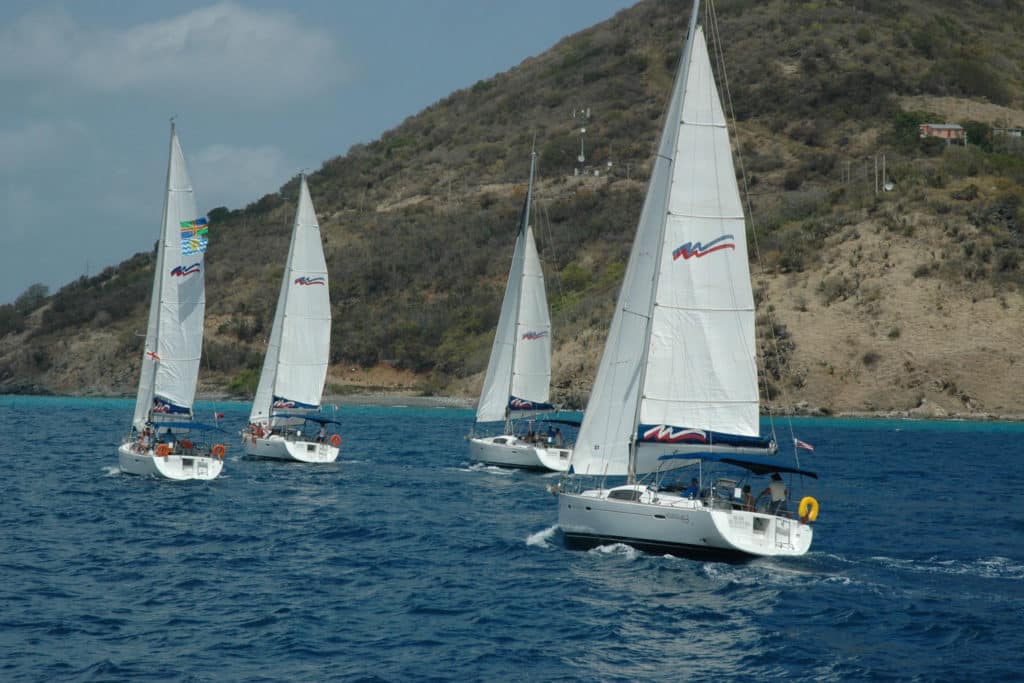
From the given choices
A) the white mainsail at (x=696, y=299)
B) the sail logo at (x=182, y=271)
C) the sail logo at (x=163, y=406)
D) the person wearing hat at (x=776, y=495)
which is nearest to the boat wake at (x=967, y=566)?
the person wearing hat at (x=776, y=495)

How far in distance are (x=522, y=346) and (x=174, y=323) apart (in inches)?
615

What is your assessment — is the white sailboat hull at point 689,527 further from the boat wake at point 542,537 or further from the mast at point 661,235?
the boat wake at point 542,537

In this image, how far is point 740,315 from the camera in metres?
27.6

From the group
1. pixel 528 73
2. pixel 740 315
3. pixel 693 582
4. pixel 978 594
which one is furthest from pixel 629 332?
pixel 528 73

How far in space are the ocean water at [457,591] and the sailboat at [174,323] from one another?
102 inches

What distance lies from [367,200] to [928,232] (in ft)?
261

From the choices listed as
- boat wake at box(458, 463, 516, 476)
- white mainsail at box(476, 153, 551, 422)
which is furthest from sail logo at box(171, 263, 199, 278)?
white mainsail at box(476, 153, 551, 422)

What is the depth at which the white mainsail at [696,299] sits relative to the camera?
27.5 m

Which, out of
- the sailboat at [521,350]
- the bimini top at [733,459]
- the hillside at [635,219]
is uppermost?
the hillside at [635,219]

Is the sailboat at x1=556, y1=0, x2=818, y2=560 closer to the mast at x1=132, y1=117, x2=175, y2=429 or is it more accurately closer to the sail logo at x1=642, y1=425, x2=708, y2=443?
the sail logo at x1=642, y1=425, x2=708, y2=443

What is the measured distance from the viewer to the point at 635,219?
11950 cm

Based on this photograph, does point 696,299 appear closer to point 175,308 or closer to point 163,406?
point 175,308

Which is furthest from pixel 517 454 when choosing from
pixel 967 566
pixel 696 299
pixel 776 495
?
pixel 967 566

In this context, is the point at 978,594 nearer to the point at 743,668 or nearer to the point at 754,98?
the point at 743,668
